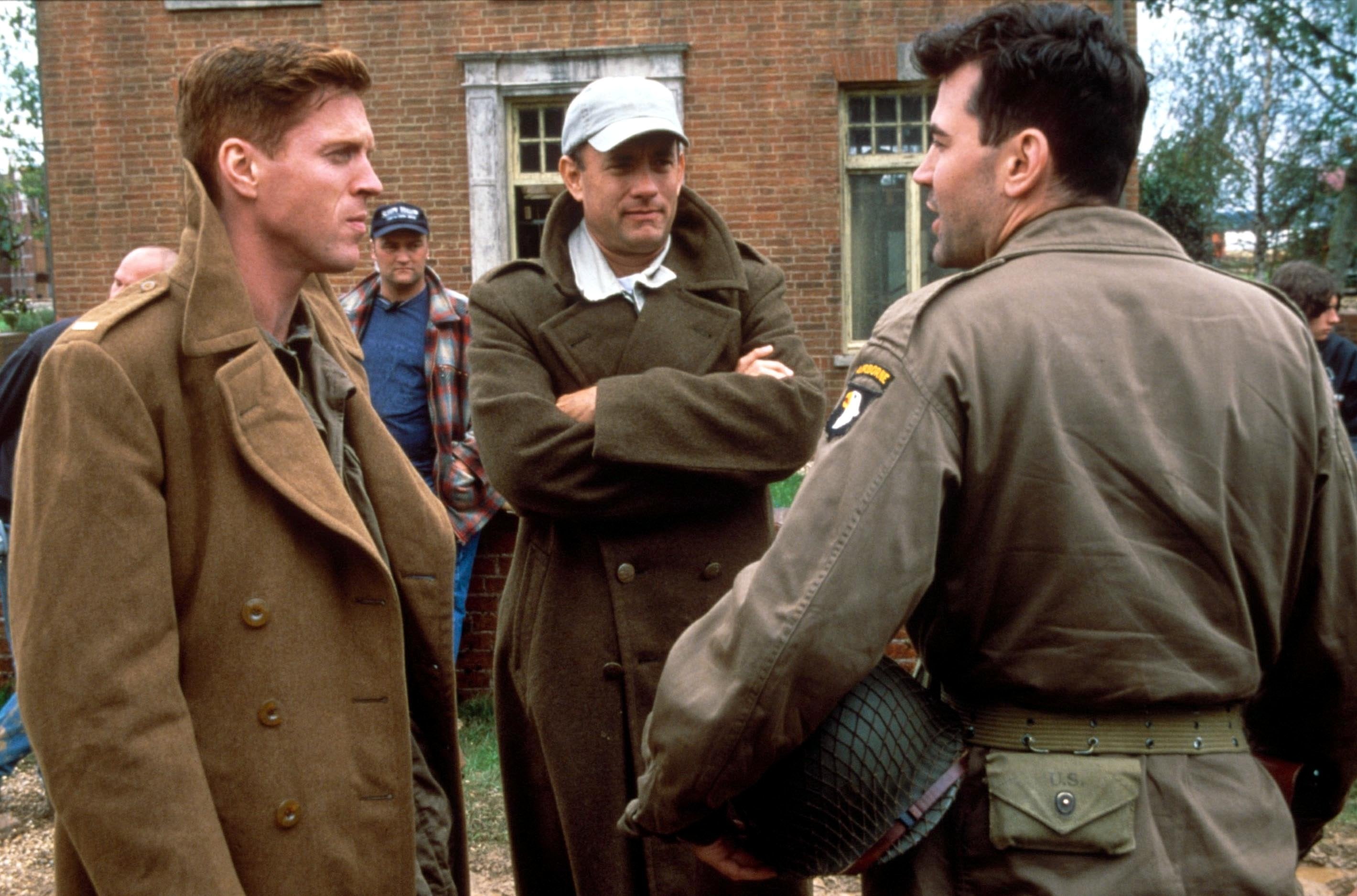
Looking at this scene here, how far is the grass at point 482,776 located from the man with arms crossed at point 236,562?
2119mm

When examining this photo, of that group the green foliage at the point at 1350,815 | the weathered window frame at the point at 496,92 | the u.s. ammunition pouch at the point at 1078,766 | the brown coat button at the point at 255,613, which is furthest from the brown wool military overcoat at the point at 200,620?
the weathered window frame at the point at 496,92

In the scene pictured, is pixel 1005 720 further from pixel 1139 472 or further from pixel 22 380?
pixel 22 380

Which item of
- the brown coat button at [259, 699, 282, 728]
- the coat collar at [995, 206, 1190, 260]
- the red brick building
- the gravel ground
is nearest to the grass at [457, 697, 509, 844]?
the gravel ground

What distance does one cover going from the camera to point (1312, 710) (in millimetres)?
2080

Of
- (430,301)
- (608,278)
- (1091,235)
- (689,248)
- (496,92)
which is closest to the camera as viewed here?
(1091,235)

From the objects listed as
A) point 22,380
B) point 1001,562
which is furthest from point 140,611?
point 22,380

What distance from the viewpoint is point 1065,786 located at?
1781 millimetres

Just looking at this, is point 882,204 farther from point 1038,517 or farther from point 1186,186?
point 1038,517

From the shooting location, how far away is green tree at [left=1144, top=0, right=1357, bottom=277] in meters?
15.5

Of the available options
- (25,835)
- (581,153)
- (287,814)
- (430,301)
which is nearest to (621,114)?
(581,153)

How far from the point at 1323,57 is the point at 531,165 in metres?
9.59

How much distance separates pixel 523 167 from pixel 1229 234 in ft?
65.0

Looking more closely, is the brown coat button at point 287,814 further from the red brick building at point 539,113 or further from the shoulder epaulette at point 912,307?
the red brick building at point 539,113

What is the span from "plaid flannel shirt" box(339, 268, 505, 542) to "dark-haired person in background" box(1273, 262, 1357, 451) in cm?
417
